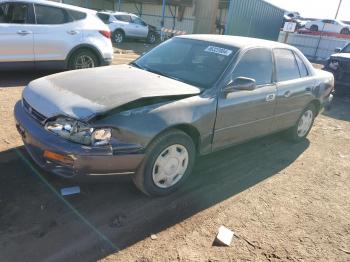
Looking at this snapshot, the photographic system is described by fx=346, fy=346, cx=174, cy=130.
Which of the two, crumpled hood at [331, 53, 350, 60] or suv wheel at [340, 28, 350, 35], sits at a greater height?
crumpled hood at [331, 53, 350, 60]

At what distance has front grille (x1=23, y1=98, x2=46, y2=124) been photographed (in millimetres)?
3320

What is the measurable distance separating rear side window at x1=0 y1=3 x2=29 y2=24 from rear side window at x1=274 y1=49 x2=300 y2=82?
5214 mm

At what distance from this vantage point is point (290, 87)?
5.04 meters

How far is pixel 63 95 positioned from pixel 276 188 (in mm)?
2709

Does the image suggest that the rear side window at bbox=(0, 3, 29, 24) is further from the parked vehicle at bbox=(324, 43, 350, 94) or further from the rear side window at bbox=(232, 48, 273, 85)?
the parked vehicle at bbox=(324, 43, 350, 94)

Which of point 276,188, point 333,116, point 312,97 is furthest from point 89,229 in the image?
point 333,116

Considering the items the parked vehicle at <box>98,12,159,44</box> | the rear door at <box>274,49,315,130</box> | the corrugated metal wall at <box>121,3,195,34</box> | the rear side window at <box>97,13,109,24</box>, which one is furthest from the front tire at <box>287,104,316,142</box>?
the corrugated metal wall at <box>121,3,195,34</box>

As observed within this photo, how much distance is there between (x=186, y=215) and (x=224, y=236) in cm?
45

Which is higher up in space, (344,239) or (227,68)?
(227,68)

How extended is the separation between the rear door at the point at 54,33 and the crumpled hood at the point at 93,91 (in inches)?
145

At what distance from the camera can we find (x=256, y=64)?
4496 millimetres

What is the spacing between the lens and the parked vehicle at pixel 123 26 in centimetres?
1939

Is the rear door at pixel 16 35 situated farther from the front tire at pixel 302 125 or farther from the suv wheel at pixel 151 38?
the suv wheel at pixel 151 38

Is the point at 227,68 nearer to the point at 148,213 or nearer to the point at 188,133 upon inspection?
the point at 188,133
